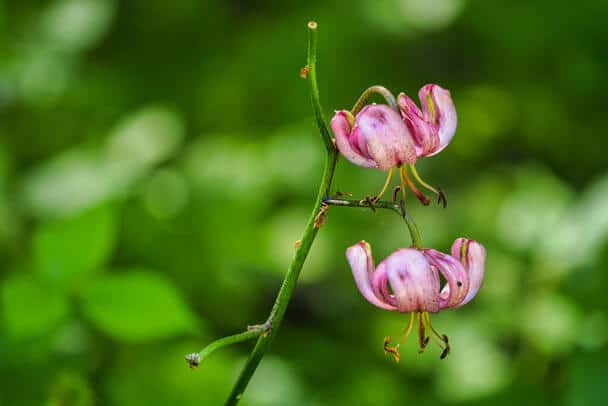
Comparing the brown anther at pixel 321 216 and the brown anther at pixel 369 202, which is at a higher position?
the brown anther at pixel 369 202

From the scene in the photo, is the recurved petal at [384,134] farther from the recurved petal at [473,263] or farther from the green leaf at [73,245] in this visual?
the green leaf at [73,245]

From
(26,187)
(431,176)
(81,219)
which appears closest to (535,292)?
(431,176)

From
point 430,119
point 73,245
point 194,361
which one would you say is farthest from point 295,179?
point 194,361

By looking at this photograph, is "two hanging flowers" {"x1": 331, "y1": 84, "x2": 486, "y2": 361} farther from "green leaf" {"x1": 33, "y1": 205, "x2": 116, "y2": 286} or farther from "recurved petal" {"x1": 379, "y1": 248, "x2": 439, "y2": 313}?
"green leaf" {"x1": 33, "y1": 205, "x2": 116, "y2": 286}

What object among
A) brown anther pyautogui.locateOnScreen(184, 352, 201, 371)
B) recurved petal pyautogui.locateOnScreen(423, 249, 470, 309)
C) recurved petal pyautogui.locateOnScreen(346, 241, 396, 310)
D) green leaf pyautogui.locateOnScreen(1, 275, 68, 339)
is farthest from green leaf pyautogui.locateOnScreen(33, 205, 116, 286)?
recurved petal pyautogui.locateOnScreen(423, 249, 470, 309)

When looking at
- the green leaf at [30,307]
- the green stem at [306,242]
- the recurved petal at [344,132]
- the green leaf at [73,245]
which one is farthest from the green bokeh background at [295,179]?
the recurved petal at [344,132]

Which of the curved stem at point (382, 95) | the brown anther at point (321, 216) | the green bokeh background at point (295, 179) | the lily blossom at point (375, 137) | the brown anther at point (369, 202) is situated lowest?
the green bokeh background at point (295, 179)

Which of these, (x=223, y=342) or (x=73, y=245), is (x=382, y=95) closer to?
(x=223, y=342)
